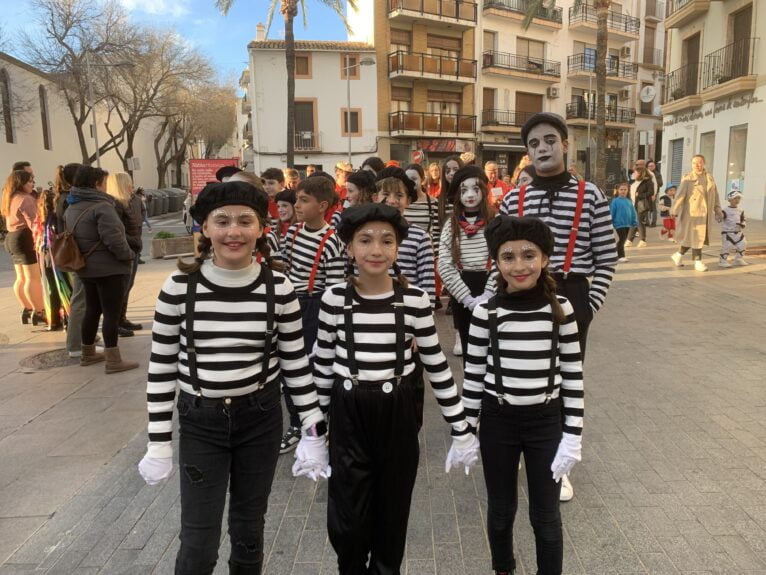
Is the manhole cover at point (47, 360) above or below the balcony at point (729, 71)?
below

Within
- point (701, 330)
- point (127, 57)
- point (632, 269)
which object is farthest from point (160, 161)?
point (701, 330)

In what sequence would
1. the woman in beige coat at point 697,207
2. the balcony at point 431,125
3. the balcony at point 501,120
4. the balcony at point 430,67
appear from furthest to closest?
the balcony at point 501,120
the balcony at point 431,125
the balcony at point 430,67
the woman in beige coat at point 697,207

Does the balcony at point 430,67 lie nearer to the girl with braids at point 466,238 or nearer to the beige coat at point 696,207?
the beige coat at point 696,207

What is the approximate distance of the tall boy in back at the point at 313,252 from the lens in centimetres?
377

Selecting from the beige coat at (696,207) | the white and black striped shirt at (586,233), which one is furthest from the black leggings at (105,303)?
the beige coat at (696,207)

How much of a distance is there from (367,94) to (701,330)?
2968 cm

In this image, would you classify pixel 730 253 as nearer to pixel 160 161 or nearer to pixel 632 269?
pixel 632 269

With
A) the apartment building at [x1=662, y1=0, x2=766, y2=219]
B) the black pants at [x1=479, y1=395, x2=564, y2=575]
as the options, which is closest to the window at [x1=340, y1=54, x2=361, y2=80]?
the apartment building at [x1=662, y1=0, x2=766, y2=219]

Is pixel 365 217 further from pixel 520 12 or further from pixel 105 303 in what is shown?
pixel 520 12

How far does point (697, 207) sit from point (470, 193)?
7.92 metres

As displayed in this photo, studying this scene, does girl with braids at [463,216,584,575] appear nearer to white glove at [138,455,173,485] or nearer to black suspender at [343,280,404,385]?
black suspender at [343,280,404,385]

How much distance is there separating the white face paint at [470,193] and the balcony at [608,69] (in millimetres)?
36496

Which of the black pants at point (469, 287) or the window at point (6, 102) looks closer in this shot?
the black pants at point (469, 287)

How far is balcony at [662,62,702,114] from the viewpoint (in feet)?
70.7
